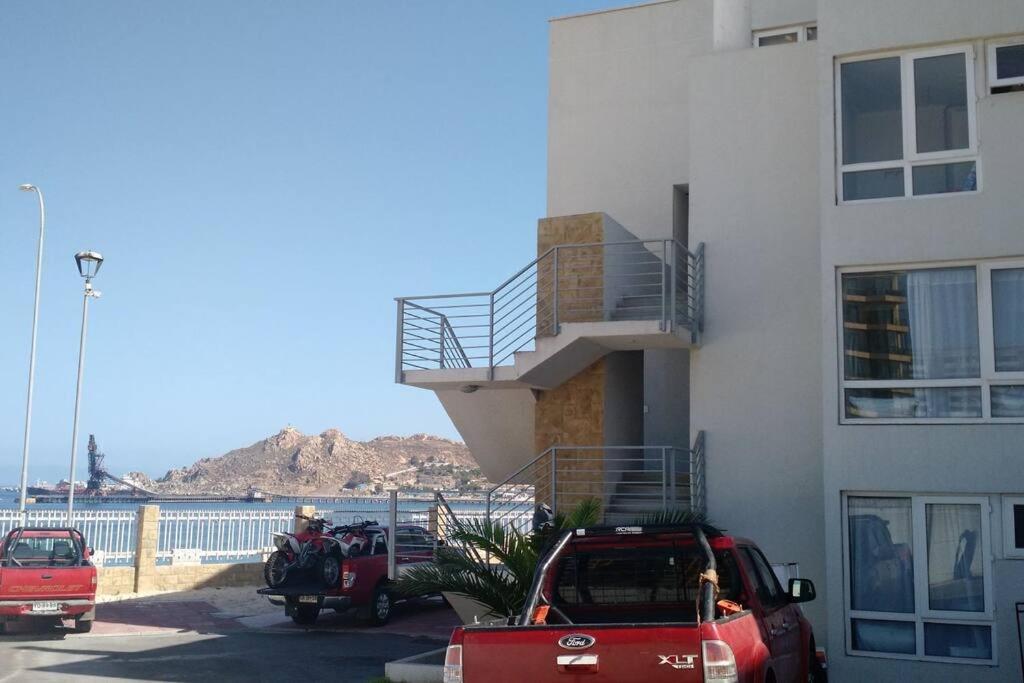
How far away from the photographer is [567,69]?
20312mm

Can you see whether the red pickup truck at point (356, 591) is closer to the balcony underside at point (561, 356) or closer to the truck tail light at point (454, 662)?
the balcony underside at point (561, 356)

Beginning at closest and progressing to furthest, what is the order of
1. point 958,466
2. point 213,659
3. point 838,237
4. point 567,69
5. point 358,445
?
point 958,466 → point 838,237 → point 213,659 → point 567,69 → point 358,445

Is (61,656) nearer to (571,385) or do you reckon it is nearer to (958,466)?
(571,385)

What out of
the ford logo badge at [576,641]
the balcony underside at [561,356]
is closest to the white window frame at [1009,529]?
the balcony underside at [561,356]

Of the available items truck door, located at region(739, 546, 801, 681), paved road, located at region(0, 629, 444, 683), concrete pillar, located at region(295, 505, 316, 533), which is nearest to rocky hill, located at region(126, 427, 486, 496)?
concrete pillar, located at region(295, 505, 316, 533)

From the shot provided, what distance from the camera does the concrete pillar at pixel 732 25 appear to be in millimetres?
16234

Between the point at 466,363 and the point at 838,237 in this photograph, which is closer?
the point at 838,237

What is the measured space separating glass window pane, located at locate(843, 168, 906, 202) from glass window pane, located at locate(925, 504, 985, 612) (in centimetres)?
364

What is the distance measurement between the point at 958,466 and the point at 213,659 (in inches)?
371

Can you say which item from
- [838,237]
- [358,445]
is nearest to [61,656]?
[838,237]

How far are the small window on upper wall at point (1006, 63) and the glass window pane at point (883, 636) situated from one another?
20.1ft

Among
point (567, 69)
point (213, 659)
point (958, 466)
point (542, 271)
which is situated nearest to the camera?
point (958, 466)

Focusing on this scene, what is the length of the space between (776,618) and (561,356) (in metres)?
7.34

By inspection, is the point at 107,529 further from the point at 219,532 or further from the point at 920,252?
the point at 920,252
